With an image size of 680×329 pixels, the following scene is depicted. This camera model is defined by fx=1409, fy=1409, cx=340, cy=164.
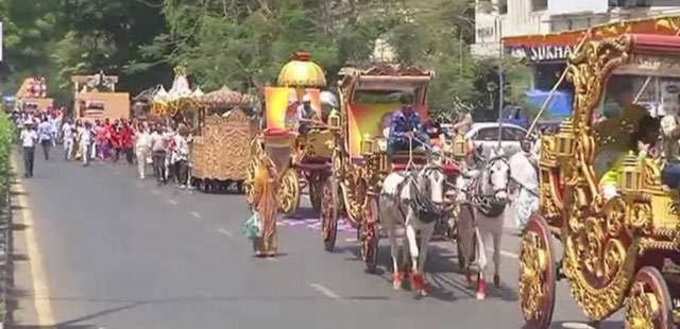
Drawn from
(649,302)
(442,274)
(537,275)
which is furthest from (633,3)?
(649,302)

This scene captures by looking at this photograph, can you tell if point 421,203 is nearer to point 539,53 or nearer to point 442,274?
point 442,274

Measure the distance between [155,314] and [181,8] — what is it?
32.3m

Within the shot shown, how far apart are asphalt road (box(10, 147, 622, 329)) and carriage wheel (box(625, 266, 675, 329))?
89.6 inches

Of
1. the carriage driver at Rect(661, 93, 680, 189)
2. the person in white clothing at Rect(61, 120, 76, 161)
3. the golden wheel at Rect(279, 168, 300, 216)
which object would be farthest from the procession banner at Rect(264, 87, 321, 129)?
the person in white clothing at Rect(61, 120, 76, 161)

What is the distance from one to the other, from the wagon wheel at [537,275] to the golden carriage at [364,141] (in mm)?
5237

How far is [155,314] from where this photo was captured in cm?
1438

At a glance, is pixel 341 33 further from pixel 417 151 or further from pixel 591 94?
pixel 591 94

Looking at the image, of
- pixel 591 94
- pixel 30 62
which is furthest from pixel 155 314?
pixel 30 62

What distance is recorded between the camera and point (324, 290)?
1642 centimetres

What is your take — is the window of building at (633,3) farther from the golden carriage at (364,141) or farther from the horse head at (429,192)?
the horse head at (429,192)

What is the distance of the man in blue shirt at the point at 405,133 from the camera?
17000 millimetres

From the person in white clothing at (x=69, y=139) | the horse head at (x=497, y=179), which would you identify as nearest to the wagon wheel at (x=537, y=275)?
the horse head at (x=497, y=179)

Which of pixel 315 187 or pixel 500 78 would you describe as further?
pixel 500 78

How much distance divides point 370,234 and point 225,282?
205cm
